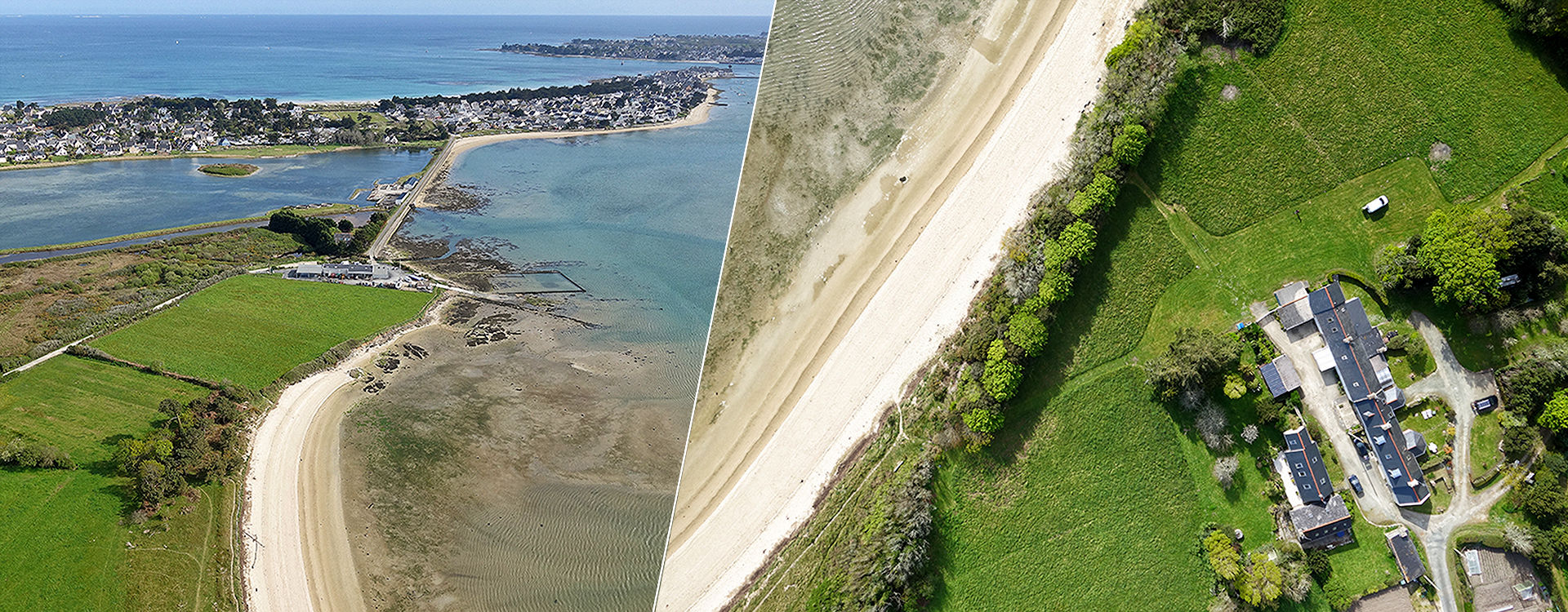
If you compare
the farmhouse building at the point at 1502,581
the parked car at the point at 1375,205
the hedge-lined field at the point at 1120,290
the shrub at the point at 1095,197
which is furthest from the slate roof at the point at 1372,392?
the shrub at the point at 1095,197

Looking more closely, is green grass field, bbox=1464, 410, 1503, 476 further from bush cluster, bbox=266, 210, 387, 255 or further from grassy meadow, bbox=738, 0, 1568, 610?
bush cluster, bbox=266, 210, 387, 255

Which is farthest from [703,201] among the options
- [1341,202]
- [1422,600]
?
[1422,600]

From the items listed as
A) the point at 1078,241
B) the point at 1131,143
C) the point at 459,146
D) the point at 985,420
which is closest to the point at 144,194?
the point at 459,146

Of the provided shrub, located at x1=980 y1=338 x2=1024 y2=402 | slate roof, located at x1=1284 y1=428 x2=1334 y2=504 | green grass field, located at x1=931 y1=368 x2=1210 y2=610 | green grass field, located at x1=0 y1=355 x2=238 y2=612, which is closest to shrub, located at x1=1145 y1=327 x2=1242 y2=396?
green grass field, located at x1=931 y1=368 x2=1210 y2=610

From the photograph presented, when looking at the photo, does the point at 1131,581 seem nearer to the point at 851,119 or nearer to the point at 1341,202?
the point at 1341,202

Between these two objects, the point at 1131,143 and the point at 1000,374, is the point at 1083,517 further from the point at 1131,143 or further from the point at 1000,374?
the point at 1131,143

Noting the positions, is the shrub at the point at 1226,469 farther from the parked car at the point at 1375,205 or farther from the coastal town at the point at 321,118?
the coastal town at the point at 321,118

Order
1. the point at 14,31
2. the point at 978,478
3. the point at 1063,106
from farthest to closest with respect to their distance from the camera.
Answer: the point at 14,31, the point at 1063,106, the point at 978,478
